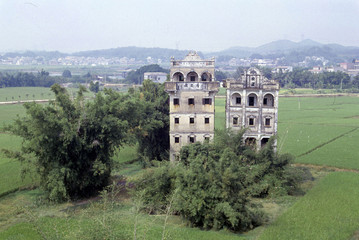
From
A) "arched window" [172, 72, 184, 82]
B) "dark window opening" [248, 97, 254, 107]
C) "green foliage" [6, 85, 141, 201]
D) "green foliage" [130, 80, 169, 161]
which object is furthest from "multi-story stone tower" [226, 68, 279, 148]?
"green foliage" [6, 85, 141, 201]

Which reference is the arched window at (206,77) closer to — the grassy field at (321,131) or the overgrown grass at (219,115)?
the grassy field at (321,131)

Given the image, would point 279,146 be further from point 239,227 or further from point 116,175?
point 239,227

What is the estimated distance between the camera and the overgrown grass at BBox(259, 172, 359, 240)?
76.1 feet

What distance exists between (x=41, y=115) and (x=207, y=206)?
48.9ft

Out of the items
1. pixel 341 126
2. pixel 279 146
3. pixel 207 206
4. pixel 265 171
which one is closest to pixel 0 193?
pixel 207 206

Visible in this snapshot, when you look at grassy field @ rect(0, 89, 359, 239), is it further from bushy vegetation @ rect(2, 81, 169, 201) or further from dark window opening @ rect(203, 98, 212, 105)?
dark window opening @ rect(203, 98, 212, 105)

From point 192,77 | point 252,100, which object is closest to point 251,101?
point 252,100

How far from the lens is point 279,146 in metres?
49.2

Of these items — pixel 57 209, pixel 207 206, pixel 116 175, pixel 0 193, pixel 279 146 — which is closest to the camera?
pixel 207 206

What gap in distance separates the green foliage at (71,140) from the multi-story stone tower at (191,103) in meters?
6.15

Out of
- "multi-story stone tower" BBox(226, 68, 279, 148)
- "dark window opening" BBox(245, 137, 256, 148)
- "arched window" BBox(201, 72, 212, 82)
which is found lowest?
"dark window opening" BBox(245, 137, 256, 148)

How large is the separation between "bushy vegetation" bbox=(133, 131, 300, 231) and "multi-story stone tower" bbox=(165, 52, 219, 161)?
170 inches

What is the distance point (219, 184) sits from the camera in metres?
25.2

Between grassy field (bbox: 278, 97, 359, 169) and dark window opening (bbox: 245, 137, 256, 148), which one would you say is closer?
dark window opening (bbox: 245, 137, 256, 148)
